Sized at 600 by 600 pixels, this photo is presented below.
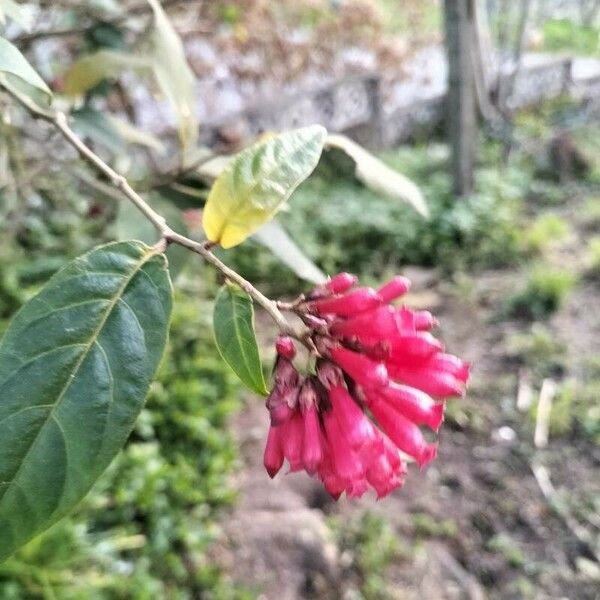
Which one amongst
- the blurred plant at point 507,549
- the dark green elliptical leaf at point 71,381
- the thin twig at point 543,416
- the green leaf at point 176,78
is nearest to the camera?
the dark green elliptical leaf at point 71,381

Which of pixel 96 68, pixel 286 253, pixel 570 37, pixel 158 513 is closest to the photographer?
pixel 286 253

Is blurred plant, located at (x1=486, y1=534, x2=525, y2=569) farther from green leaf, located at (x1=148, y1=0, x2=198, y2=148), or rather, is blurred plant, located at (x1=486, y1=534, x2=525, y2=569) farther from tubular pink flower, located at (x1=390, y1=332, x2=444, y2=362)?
tubular pink flower, located at (x1=390, y1=332, x2=444, y2=362)

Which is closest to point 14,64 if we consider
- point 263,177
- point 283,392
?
point 263,177

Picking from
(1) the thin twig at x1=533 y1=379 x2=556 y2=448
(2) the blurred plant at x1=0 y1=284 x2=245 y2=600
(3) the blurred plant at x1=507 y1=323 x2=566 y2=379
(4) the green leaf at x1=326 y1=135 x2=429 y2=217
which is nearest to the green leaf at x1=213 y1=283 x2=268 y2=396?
(4) the green leaf at x1=326 y1=135 x2=429 y2=217

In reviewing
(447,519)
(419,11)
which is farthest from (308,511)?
(419,11)

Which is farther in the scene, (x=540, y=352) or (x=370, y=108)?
(x=370, y=108)

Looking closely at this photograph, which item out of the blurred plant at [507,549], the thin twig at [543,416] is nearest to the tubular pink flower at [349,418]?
the blurred plant at [507,549]

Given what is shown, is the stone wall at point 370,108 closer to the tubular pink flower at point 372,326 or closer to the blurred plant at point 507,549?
the blurred plant at point 507,549

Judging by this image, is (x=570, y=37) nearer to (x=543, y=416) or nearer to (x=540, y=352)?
(x=540, y=352)
